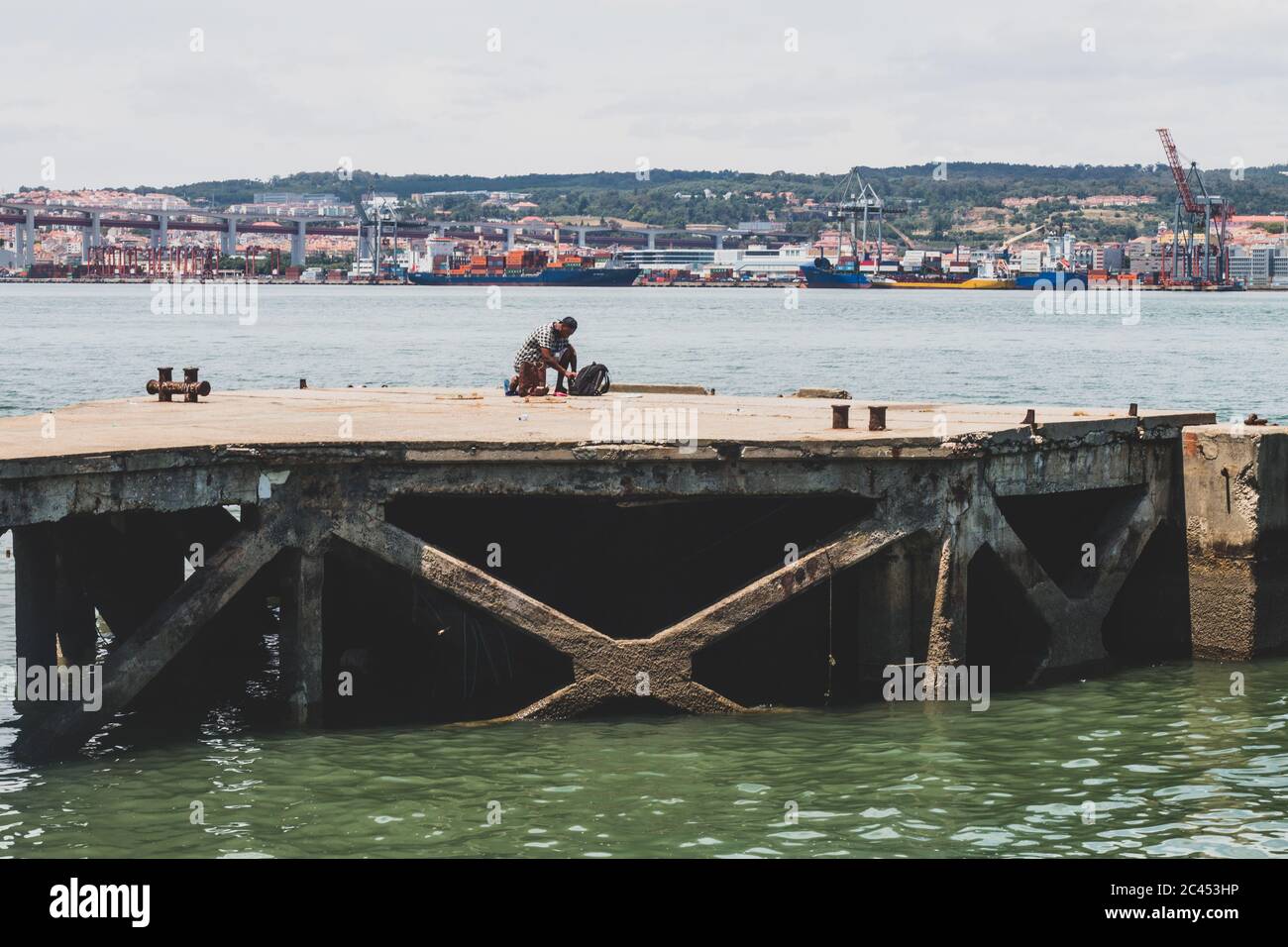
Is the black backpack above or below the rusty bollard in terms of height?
above

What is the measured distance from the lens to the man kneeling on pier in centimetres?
1975

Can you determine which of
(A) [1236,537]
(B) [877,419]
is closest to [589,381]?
(B) [877,419]

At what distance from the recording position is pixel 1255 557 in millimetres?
15398

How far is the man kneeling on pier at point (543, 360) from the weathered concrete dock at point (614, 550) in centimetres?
240

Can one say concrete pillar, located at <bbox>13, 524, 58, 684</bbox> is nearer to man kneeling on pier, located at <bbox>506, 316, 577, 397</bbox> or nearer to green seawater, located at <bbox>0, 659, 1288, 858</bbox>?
green seawater, located at <bbox>0, 659, 1288, 858</bbox>

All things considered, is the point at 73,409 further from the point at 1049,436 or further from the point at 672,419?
the point at 1049,436

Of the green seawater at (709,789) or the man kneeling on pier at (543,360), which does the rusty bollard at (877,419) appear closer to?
the green seawater at (709,789)

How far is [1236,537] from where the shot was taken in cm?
1545

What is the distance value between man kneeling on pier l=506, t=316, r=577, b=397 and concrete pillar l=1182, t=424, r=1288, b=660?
6877mm

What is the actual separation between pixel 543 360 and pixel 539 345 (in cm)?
30

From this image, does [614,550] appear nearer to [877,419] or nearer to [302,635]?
[877,419]

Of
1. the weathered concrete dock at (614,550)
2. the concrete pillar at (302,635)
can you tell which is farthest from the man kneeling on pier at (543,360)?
the concrete pillar at (302,635)

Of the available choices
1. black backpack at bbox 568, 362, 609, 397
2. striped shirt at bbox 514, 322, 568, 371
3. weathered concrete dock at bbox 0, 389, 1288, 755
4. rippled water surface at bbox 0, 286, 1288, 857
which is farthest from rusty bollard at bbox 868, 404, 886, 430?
black backpack at bbox 568, 362, 609, 397
